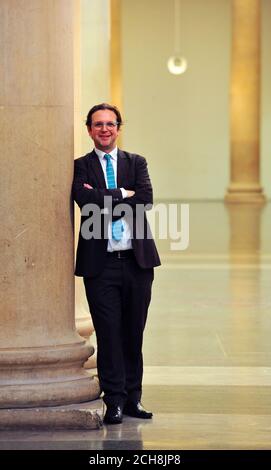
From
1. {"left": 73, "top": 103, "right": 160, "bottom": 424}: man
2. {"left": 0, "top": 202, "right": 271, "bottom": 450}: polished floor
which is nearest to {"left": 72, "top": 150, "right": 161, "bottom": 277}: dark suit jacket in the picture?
{"left": 73, "top": 103, "right": 160, "bottom": 424}: man

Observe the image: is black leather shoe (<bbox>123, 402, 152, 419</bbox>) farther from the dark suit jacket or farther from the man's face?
the man's face

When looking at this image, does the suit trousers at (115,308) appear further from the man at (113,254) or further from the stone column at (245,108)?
the stone column at (245,108)

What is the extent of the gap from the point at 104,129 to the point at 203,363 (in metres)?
2.52

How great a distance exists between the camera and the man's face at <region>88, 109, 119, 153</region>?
20.8 ft

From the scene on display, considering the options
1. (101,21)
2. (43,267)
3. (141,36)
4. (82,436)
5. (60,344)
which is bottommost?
(82,436)

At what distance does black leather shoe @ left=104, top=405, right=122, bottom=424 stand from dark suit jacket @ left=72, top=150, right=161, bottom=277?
0.68 m

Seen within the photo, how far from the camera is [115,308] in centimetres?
634

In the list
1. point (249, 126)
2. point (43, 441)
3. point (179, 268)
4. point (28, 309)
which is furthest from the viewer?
point (249, 126)

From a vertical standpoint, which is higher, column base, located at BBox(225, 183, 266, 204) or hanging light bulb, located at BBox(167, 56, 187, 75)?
hanging light bulb, located at BBox(167, 56, 187, 75)

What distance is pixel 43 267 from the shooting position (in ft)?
20.7

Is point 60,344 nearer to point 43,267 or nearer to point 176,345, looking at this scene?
point 43,267

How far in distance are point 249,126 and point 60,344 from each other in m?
28.5

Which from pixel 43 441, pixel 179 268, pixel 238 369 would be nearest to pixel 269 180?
pixel 179 268

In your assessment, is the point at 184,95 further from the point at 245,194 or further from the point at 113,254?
the point at 113,254
